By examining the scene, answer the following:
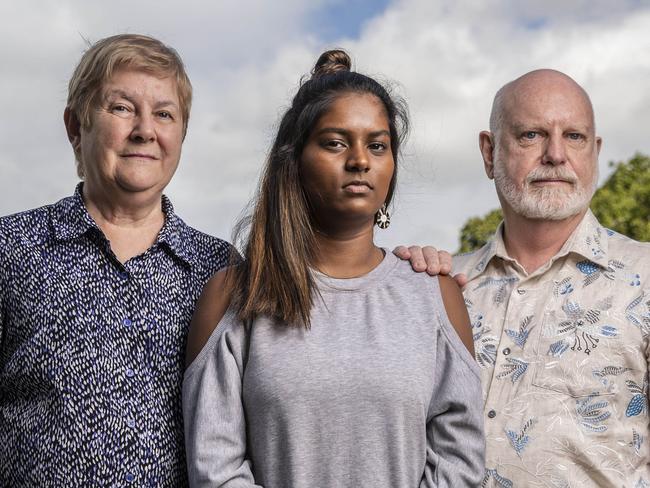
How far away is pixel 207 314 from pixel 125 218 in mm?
693

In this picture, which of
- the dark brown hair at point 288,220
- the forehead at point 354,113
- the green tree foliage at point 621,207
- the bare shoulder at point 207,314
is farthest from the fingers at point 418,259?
the green tree foliage at point 621,207

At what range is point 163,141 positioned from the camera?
4559 mm

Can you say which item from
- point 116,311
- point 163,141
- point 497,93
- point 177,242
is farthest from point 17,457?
point 497,93

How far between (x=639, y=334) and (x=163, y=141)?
7.54 ft

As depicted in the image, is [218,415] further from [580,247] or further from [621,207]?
[621,207]

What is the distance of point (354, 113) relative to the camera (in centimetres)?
430

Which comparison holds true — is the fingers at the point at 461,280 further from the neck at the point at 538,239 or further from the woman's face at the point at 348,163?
the woman's face at the point at 348,163

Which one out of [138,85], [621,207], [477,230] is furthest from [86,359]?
[477,230]

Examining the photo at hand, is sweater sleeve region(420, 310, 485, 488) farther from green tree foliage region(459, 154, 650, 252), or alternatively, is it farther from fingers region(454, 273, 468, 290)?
green tree foliage region(459, 154, 650, 252)

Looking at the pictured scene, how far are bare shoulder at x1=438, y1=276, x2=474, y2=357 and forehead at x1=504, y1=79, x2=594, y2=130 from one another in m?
1.24

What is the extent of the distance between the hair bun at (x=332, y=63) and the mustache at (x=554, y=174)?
112 cm

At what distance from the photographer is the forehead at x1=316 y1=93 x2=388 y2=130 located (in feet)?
14.0

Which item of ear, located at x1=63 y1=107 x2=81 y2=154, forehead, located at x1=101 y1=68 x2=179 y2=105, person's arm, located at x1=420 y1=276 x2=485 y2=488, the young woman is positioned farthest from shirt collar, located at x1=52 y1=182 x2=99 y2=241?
person's arm, located at x1=420 y1=276 x2=485 y2=488

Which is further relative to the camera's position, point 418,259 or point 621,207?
point 621,207
